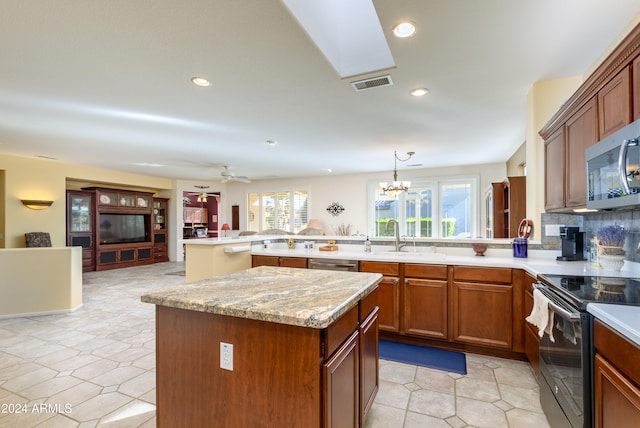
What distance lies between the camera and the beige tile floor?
1.92 m

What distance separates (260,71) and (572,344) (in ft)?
9.09

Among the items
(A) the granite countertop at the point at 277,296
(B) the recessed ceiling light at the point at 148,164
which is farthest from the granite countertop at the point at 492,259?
(B) the recessed ceiling light at the point at 148,164

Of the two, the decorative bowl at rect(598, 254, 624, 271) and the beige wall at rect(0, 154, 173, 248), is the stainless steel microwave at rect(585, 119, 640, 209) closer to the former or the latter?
the decorative bowl at rect(598, 254, 624, 271)

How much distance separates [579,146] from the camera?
7.17 ft

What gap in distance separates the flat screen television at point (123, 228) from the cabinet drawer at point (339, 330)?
27.4 feet

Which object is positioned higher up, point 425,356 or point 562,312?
point 562,312

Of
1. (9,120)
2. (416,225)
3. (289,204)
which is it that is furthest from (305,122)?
(289,204)

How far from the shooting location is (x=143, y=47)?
2172mm

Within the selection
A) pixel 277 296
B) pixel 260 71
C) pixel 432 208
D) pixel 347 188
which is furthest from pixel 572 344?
pixel 347 188

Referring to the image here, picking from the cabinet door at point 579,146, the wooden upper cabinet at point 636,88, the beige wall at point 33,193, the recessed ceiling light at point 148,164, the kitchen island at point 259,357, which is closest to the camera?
the kitchen island at point 259,357

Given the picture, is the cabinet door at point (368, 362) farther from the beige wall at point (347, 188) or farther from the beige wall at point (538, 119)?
the beige wall at point (347, 188)

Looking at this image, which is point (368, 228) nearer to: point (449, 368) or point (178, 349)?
point (449, 368)

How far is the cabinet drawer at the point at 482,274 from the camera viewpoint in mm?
2666

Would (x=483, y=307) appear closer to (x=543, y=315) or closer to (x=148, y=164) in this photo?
(x=543, y=315)
